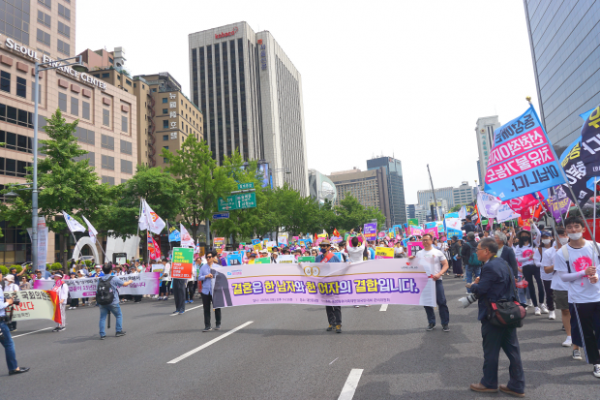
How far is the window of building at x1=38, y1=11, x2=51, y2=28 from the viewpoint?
46.6 m

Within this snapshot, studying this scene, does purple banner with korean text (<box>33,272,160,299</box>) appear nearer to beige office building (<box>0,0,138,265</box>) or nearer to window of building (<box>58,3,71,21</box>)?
beige office building (<box>0,0,138,265</box>)

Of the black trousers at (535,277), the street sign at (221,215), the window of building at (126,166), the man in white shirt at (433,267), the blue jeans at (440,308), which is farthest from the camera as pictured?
the window of building at (126,166)

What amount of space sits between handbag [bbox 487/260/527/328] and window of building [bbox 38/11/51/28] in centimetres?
5703

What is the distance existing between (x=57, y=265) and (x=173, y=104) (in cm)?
6453

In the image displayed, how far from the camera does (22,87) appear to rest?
135ft

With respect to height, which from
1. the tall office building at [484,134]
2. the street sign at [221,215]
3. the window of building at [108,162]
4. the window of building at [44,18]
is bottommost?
the street sign at [221,215]

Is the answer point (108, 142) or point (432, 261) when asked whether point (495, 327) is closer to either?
point (432, 261)

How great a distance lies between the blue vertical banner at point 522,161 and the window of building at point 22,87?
46.6 metres

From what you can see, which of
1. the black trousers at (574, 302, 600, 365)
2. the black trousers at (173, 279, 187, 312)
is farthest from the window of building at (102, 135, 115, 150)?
the black trousers at (574, 302, 600, 365)

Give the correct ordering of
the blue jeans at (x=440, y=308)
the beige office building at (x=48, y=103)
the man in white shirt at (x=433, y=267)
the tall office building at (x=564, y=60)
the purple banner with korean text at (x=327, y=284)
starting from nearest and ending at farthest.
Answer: the blue jeans at (x=440, y=308)
the man in white shirt at (x=433, y=267)
the purple banner with korean text at (x=327, y=284)
the beige office building at (x=48, y=103)
the tall office building at (x=564, y=60)

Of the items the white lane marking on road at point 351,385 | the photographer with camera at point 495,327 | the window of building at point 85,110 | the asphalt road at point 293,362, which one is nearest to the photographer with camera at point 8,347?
the asphalt road at point 293,362

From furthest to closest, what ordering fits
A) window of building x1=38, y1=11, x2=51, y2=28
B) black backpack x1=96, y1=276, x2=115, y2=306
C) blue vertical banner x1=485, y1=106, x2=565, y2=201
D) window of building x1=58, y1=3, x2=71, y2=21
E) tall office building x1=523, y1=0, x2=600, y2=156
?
tall office building x1=523, y1=0, x2=600, y2=156 < window of building x1=58, y1=3, x2=71, y2=21 < window of building x1=38, y1=11, x2=51, y2=28 < black backpack x1=96, y1=276, x2=115, y2=306 < blue vertical banner x1=485, y1=106, x2=565, y2=201

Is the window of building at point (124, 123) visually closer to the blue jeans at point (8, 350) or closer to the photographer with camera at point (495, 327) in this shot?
the blue jeans at point (8, 350)

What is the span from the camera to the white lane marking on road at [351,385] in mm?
4680
